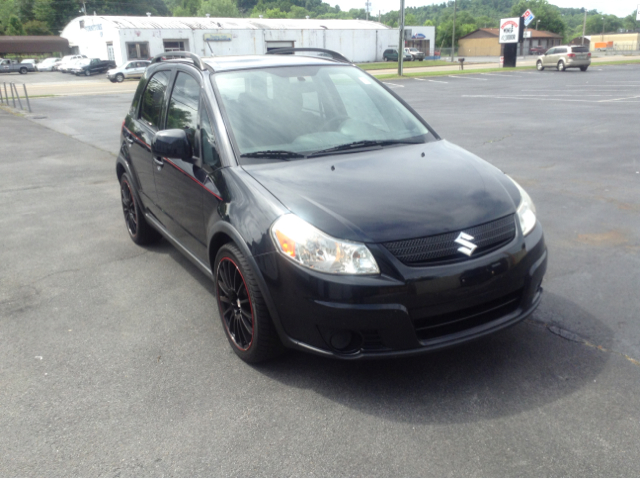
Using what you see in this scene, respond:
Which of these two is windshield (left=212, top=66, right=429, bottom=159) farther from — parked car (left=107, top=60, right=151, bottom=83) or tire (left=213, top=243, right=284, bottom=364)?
parked car (left=107, top=60, right=151, bottom=83)

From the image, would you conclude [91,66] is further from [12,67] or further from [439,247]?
[439,247]

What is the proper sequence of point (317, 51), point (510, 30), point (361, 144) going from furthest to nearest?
1. point (510, 30)
2. point (317, 51)
3. point (361, 144)

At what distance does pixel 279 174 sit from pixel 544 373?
6.20 ft

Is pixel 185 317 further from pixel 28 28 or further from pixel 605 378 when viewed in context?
pixel 28 28

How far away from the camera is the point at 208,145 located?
149 inches

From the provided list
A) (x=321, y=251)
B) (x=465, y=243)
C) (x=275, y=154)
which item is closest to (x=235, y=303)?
→ (x=321, y=251)

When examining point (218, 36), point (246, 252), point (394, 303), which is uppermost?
point (218, 36)

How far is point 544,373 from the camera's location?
10.7 feet

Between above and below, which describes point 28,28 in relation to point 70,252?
above

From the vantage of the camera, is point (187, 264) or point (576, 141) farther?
point (576, 141)

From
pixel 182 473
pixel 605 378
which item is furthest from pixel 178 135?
pixel 605 378

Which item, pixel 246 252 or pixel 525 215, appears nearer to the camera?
pixel 246 252

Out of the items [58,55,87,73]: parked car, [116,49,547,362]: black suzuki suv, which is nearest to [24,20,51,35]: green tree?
[58,55,87,73]: parked car

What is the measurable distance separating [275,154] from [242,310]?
101 cm
